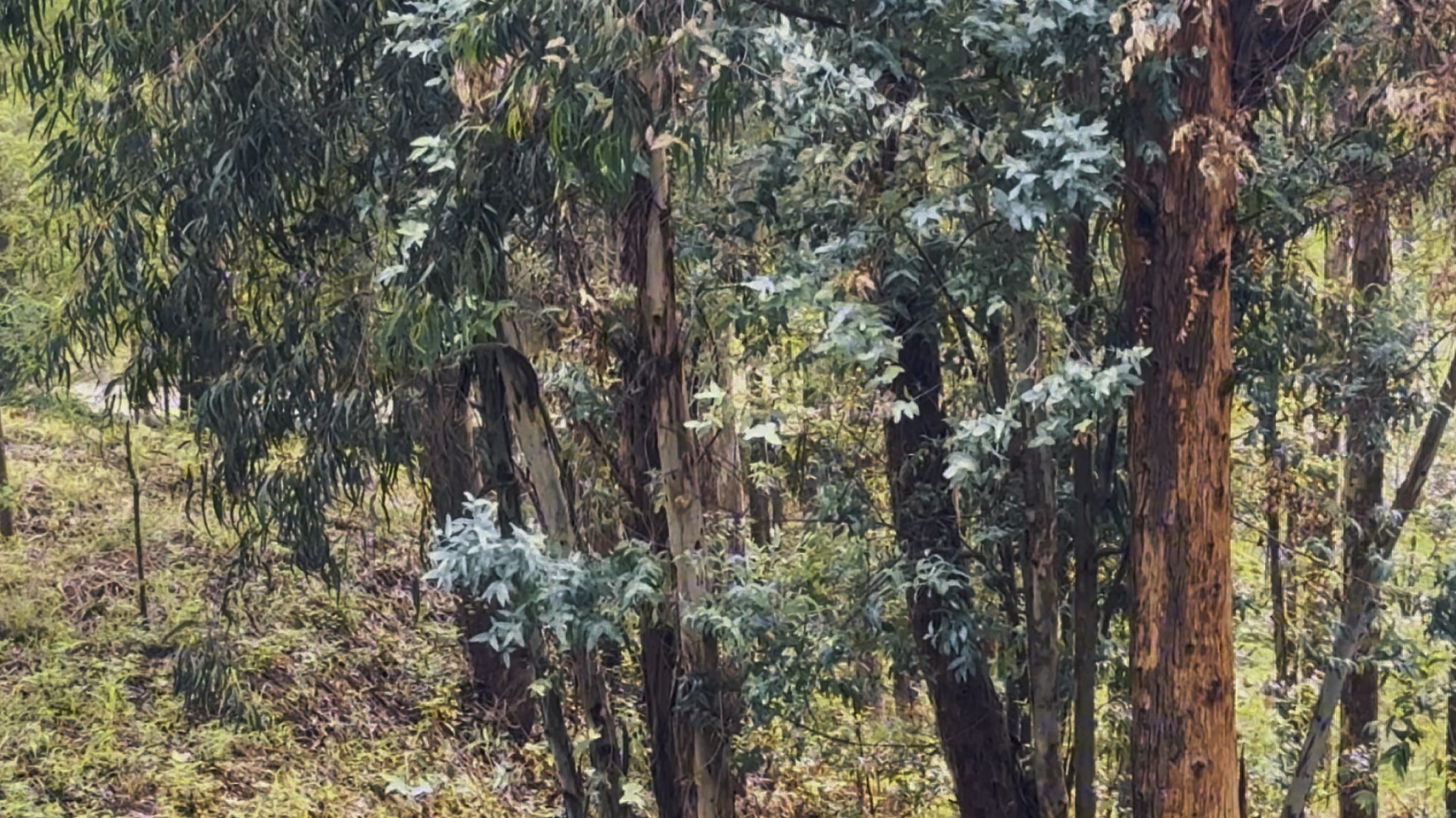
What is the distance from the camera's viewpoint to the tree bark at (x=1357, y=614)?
→ 595 centimetres

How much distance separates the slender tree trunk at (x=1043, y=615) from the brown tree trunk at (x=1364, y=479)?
147 centimetres

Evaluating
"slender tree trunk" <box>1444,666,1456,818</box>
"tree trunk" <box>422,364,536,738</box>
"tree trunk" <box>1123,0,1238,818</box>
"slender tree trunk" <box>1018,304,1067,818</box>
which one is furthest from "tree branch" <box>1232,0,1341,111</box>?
"slender tree trunk" <box>1444,666,1456,818</box>

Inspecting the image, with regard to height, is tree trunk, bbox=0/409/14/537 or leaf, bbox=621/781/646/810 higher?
tree trunk, bbox=0/409/14/537

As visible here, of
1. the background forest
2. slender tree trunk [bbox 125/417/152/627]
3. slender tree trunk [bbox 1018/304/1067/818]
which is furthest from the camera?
slender tree trunk [bbox 125/417/152/627]

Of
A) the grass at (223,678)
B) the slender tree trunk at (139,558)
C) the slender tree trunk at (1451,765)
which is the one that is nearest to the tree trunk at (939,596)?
the slender tree trunk at (1451,765)

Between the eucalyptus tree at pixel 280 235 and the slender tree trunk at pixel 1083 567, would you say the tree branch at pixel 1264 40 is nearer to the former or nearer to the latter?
the slender tree trunk at pixel 1083 567

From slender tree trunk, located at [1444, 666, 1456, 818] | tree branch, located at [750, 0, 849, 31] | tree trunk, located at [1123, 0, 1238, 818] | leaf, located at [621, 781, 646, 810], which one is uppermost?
tree branch, located at [750, 0, 849, 31]

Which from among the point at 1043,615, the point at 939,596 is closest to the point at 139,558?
the point at 939,596

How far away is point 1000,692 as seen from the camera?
21.7ft

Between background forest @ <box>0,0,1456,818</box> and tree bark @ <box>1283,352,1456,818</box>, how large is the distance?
0.12 feet

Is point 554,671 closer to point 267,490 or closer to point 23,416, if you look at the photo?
point 267,490

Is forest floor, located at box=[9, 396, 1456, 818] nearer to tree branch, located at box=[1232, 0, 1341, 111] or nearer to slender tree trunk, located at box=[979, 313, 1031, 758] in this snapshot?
slender tree trunk, located at box=[979, 313, 1031, 758]

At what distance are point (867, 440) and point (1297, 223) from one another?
2054mm

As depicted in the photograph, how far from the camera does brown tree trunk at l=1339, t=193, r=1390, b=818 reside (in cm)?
566
